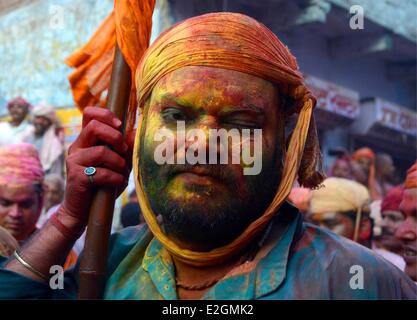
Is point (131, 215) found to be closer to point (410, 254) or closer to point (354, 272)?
point (410, 254)

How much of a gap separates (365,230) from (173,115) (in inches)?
128

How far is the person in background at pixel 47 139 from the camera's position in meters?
8.09

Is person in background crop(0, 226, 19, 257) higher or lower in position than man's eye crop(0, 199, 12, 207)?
lower

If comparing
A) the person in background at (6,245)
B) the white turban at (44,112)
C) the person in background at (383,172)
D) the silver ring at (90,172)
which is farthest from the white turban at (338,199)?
the white turban at (44,112)

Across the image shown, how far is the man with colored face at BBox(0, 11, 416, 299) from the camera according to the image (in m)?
2.34

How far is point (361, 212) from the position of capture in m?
5.38

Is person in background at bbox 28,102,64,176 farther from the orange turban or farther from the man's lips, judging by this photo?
the orange turban

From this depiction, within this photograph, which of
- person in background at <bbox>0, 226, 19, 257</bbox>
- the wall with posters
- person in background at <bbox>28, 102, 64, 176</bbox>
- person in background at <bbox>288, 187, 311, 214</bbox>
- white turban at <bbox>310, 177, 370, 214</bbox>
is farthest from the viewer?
the wall with posters

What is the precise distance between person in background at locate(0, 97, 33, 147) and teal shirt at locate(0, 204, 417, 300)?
5993mm

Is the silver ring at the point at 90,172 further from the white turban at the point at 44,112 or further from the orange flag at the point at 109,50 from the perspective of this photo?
the white turban at the point at 44,112

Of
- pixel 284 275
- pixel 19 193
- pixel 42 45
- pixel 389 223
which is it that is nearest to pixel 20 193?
pixel 19 193

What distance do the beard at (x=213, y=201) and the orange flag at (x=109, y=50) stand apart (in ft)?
1.88

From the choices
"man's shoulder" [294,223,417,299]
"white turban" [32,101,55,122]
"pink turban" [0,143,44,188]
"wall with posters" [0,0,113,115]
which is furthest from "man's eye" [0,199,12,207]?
"wall with posters" [0,0,113,115]

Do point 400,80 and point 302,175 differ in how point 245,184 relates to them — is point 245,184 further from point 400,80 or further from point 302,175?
point 400,80
